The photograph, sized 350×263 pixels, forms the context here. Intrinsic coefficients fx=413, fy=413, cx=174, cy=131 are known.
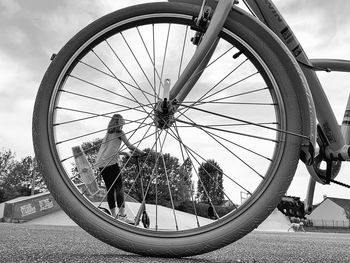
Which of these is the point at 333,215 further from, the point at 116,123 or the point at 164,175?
the point at 116,123

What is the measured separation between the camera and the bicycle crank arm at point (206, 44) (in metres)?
1.78

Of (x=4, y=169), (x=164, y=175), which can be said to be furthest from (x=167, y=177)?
(x=4, y=169)

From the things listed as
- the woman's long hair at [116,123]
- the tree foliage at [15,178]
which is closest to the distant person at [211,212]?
the woman's long hair at [116,123]

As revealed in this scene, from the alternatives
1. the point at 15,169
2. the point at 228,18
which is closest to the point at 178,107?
the point at 228,18

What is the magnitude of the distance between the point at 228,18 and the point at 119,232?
1030 millimetres

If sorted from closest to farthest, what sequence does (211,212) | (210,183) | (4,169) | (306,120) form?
(306,120) → (211,212) → (210,183) → (4,169)

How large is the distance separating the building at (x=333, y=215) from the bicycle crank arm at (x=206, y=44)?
48.9 meters

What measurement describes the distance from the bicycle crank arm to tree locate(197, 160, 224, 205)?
338 mm

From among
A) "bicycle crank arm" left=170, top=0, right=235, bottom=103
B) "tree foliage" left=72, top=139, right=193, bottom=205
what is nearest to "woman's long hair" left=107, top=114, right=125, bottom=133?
"tree foliage" left=72, top=139, right=193, bottom=205

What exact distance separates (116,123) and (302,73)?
0.89 m

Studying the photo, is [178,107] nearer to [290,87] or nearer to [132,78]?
[132,78]

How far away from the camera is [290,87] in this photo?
175cm

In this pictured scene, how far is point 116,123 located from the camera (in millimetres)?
1994

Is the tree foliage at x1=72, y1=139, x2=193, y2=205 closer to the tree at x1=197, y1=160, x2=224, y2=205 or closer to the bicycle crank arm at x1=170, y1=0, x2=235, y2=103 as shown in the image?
the tree at x1=197, y1=160, x2=224, y2=205
